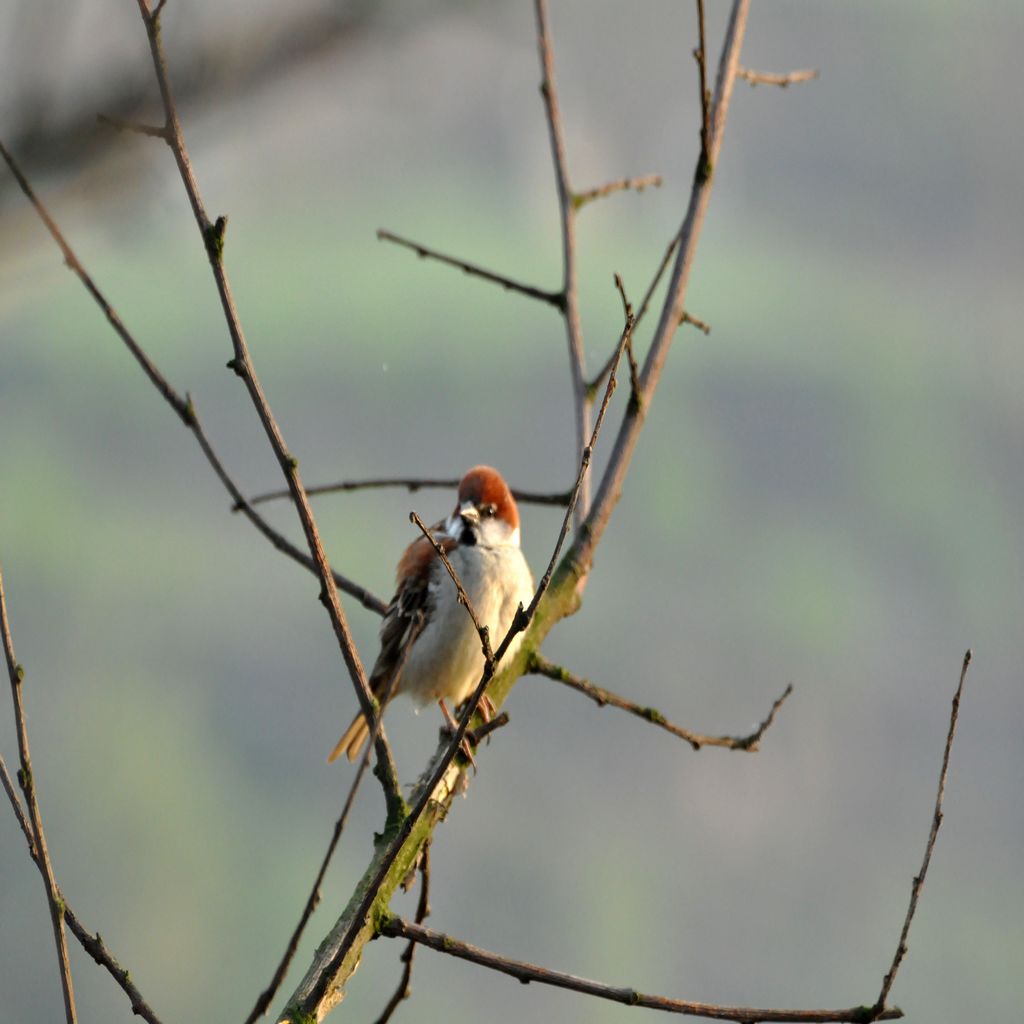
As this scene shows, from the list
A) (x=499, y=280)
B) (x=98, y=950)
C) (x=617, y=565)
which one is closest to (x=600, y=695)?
(x=499, y=280)

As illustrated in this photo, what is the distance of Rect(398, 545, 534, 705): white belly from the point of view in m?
5.31

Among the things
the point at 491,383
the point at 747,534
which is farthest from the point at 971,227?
the point at 491,383

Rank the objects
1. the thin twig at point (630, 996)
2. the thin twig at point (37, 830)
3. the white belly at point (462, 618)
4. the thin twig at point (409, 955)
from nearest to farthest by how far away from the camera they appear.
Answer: the thin twig at point (37, 830)
the thin twig at point (630, 996)
the thin twig at point (409, 955)
the white belly at point (462, 618)

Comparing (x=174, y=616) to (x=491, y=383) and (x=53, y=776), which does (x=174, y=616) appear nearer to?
(x=53, y=776)

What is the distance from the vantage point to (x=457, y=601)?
17.6ft

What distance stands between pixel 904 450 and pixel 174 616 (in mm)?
40574

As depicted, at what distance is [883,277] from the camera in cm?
8844

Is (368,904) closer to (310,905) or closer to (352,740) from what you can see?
(310,905)

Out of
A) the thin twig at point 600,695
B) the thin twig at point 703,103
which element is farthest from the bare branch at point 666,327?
the thin twig at point 600,695

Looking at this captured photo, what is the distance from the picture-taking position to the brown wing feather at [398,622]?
537 cm

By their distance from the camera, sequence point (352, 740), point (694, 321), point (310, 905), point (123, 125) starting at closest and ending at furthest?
point (123, 125), point (310, 905), point (694, 321), point (352, 740)

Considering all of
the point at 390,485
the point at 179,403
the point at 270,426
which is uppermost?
the point at 390,485

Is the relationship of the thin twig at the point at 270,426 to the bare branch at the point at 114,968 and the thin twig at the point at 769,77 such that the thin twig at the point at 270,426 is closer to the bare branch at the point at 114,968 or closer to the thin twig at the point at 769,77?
the bare branch at the point at 114,968

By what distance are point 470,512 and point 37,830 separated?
3.14 metres
